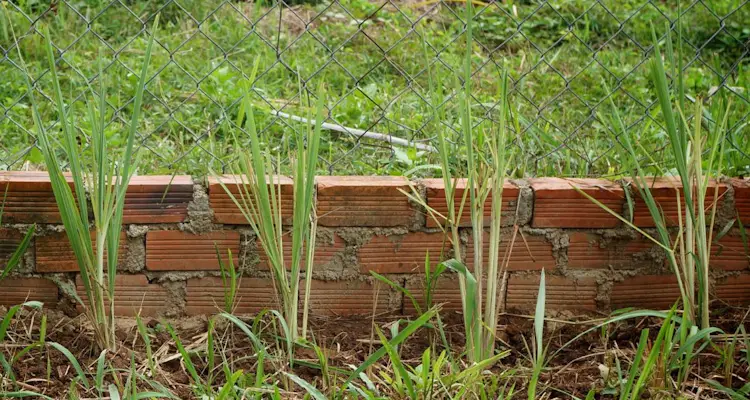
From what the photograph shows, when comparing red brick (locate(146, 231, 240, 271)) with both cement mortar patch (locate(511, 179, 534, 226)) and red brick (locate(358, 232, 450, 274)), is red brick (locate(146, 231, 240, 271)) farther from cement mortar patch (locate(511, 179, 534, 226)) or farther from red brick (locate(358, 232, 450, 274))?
cement mortar patch (locate(511, 179, 534, 226))

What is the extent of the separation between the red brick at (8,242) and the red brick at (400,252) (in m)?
0.84

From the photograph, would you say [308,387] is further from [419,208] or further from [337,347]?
[419,208]

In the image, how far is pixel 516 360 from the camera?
7.59ft

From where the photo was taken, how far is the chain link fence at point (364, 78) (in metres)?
2.71

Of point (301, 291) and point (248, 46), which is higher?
point (248, 46)

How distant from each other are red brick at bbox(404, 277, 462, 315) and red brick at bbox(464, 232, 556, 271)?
0.07 m

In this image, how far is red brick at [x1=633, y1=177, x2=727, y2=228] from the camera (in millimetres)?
2531

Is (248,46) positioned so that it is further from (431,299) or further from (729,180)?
(729,180)

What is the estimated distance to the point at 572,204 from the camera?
2.53m

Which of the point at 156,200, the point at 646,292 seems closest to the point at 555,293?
the point at 646,292

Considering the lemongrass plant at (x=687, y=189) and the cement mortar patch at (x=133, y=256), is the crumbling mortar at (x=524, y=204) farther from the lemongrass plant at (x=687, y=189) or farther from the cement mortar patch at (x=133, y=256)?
the cement mortar patch at (x=133, y=256)

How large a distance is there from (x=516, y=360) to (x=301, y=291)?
0.58m

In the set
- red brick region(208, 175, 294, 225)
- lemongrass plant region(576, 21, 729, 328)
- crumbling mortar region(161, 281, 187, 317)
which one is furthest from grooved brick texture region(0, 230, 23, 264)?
lemongrass plant region(576, 21, 729, 328)

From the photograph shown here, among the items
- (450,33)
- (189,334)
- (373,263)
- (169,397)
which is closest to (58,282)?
(189,334)
